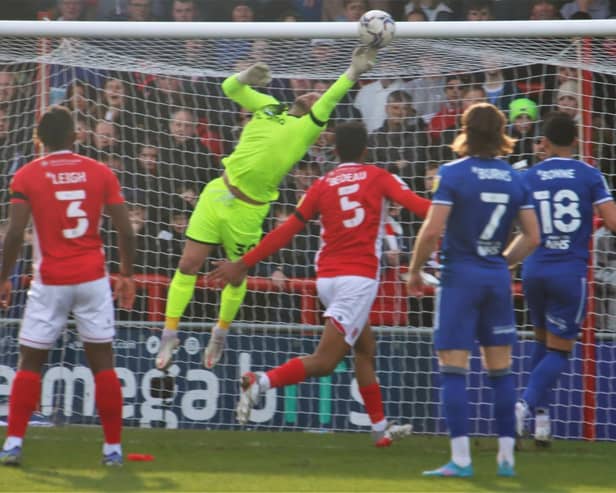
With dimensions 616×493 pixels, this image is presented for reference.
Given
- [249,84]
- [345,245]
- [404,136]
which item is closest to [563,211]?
[345,245]

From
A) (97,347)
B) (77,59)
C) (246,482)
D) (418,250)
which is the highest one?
(77,59)

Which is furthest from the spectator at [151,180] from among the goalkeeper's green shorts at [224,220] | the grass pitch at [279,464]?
the grass pitch at [279,464]

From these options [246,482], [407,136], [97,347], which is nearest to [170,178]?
[407,136]

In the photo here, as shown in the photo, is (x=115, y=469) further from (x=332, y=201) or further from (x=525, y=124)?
(x=525, y=124)

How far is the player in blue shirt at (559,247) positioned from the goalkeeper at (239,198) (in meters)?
1.60

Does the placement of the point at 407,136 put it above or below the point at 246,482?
above

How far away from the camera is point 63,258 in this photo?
6340 millimetres

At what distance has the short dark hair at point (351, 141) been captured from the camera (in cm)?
721

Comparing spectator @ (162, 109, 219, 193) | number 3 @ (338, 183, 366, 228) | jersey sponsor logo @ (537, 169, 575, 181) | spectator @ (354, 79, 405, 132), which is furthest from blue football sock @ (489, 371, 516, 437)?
spectator @ (162, 109, 219, 193)

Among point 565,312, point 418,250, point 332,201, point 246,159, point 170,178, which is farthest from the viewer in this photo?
point 170,178

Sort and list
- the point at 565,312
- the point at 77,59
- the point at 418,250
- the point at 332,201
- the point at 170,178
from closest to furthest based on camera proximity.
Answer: the point at 418,250 → the point at 332,201 → the point at 565,312 → the point at 77,59 → the point at 170,178

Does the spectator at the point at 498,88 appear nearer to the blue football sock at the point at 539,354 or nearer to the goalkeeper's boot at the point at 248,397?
the blue football sock at the point at 539,354

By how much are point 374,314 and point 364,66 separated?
86.5 inches

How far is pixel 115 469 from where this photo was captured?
6441 mm
